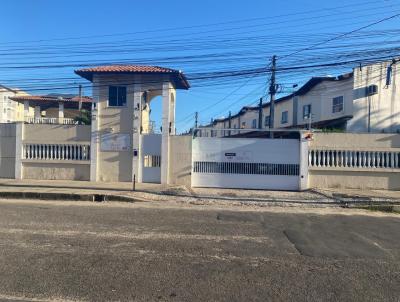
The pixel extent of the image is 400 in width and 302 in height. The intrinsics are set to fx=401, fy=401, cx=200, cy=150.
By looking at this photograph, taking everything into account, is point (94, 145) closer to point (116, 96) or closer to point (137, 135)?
point (137, 135)

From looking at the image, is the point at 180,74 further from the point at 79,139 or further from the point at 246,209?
the point at 246,209

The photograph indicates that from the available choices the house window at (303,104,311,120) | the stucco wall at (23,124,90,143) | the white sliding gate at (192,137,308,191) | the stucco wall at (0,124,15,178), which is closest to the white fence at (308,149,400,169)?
the white sliding gate at (192,137,308,191)

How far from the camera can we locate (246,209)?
1359cm

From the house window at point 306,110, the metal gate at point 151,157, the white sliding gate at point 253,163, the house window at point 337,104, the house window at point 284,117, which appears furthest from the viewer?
the house window at point 284,117

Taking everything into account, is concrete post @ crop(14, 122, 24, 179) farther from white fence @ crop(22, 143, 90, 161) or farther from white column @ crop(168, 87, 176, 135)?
white column @ crop(168, 87, 176, 135)

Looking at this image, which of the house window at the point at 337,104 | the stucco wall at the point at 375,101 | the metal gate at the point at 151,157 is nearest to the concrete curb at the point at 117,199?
the metal gate at the point at 151,157

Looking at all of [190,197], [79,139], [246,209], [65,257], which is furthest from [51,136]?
[65,257]

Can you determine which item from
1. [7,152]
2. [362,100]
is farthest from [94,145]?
[362,100]

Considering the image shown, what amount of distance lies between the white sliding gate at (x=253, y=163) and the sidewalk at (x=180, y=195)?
3.52 ft

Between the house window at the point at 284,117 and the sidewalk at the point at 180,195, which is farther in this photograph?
the house window at the point at 284,117

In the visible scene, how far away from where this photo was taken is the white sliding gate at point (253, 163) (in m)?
19.8

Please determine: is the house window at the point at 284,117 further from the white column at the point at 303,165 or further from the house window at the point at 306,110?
the white column at the point at 303,165

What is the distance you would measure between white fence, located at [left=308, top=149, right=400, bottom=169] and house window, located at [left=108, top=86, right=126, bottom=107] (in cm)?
993

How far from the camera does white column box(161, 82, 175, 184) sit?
2025 cm
